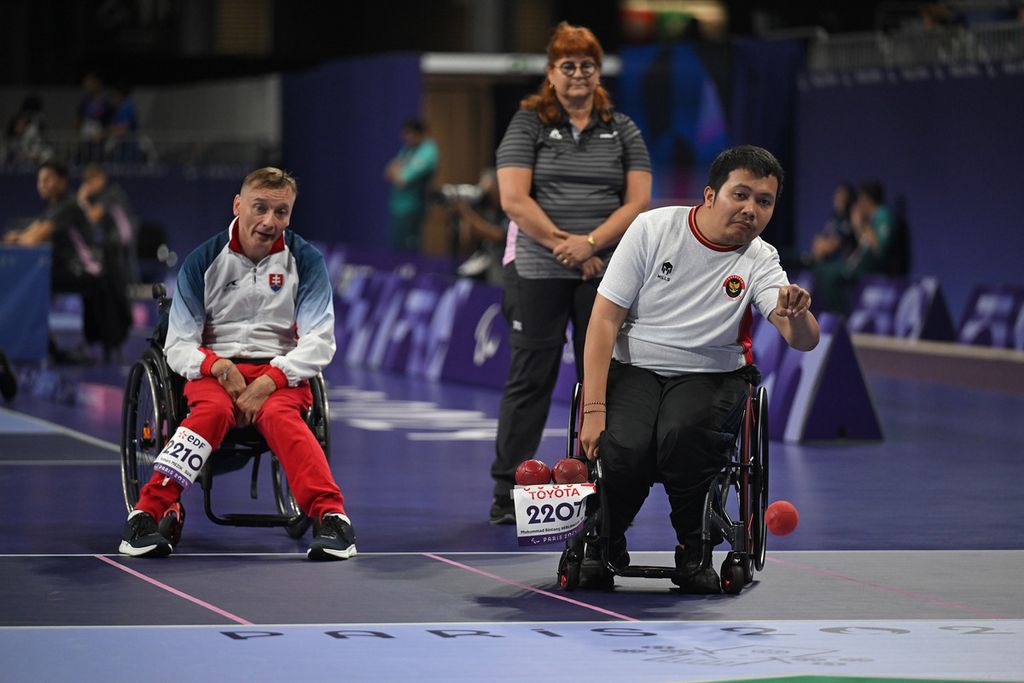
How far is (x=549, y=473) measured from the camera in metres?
5.63

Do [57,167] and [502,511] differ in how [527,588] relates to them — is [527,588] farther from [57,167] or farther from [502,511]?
[57,167]

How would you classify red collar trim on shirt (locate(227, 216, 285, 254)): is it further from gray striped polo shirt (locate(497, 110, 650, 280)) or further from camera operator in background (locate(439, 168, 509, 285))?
camera operator in background (locate(439, 168, 509, 285))

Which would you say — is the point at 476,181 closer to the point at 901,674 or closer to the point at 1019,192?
the point at 1019,192

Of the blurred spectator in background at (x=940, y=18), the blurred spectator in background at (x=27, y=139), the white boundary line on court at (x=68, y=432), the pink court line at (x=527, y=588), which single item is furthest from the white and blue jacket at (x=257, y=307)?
the blurred spectator in background at (x=27, y=139)

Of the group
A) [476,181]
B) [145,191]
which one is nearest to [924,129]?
[476,181]

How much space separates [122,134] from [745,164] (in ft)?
60.4

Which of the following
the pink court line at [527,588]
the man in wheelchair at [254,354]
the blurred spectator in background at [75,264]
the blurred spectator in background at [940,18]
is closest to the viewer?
the pink court line at [527,588]

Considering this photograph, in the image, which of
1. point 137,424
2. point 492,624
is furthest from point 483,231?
point 492,624

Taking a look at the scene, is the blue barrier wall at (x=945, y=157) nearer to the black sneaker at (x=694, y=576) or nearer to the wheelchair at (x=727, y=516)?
the wheelchair at (x=727, y=516)

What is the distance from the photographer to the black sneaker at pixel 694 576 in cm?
587

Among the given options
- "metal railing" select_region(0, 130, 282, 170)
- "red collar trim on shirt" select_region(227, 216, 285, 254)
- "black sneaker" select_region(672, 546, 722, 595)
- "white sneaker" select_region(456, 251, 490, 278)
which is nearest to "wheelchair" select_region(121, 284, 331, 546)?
"red collar trim on shirt" select_region(227, 216, 285, 254)

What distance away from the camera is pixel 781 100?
18.8 meters

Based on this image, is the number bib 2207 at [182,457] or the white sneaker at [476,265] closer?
the number bib 2207 at [182,457]

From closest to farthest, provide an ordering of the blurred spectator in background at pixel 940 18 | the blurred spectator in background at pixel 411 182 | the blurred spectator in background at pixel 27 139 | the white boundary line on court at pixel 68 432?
the white boundary line on court at pixel 68 432 → the blurred spectator in background at pixel 940 18 → the blurred spectator in background at pixel 411 182 → the blurred spectator in background at pixel 27 139
